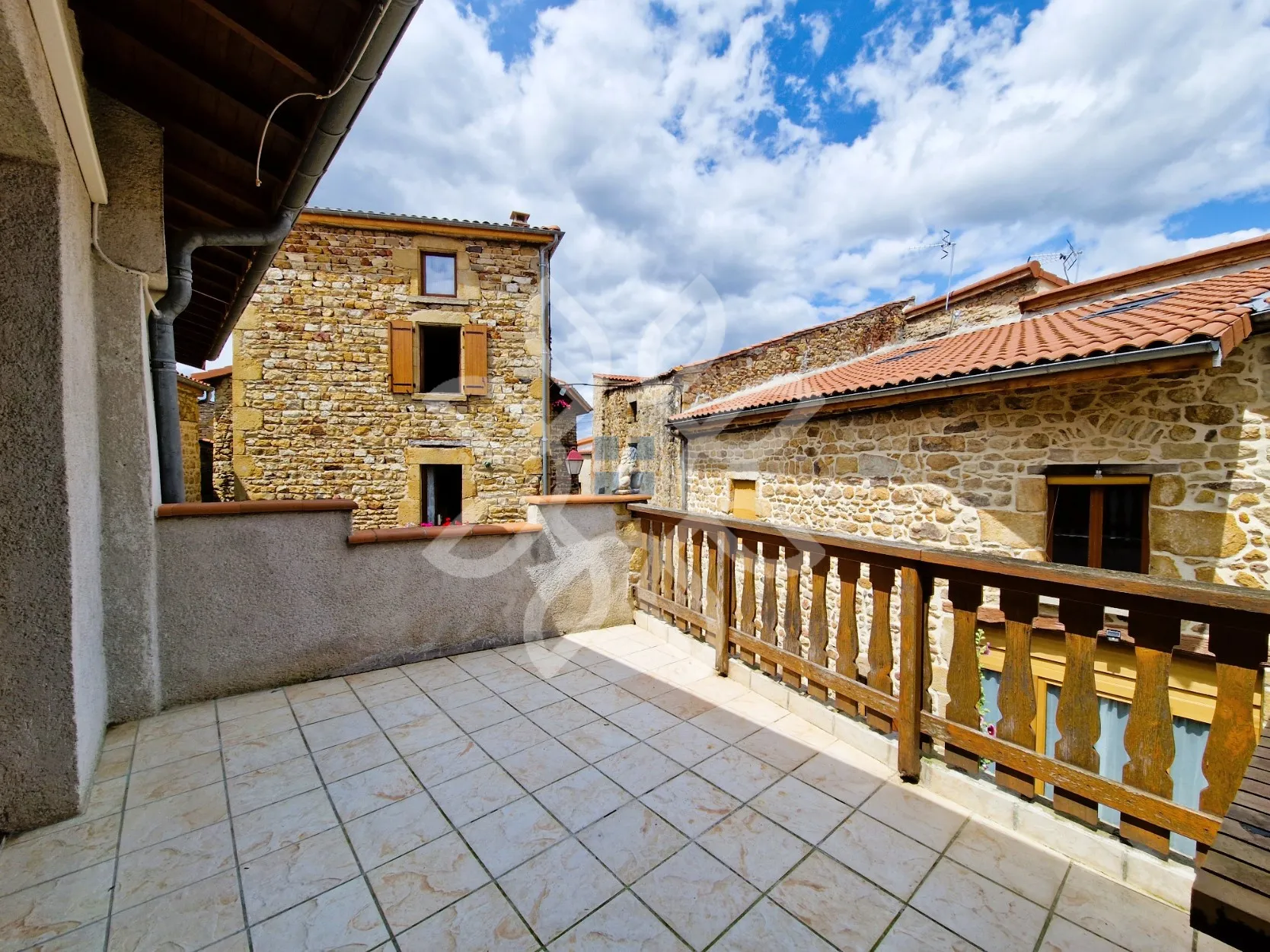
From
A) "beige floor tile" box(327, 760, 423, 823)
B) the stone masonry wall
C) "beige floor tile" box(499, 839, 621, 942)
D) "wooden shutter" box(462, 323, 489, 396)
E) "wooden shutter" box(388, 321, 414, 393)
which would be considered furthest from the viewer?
"wooden shutter" box(462, 323, 489, 396)

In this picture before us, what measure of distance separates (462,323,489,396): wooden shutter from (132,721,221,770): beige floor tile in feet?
22.3

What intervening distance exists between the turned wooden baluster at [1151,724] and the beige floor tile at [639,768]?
4.76ft

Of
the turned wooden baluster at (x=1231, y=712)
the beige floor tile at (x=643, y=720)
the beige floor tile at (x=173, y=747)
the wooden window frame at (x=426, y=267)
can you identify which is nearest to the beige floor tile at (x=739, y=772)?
the beige floor tile at (x=643, y=720)

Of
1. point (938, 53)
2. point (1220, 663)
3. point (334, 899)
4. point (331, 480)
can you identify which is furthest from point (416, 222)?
point (1220, 663)

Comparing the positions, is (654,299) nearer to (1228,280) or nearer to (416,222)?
(416,222)

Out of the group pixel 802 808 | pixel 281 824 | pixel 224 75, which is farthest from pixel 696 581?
pixel 224 75

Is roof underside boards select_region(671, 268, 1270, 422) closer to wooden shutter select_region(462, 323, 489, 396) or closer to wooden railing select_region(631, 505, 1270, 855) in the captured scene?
wooden railing select_region(631, 505, 1270, 855)

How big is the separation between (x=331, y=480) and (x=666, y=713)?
774cm

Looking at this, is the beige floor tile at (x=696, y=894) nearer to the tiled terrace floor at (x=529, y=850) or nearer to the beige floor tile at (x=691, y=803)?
the tiled terrace floor at (x=529, y=850)

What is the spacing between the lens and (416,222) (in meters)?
8.09

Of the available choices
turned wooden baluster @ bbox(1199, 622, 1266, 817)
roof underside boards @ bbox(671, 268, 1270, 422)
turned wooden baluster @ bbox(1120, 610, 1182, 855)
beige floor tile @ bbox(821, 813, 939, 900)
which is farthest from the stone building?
turned wooden baluster @ bbox(1199, 622, 1266, 817)

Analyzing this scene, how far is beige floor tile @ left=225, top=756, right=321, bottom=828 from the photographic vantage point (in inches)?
70.7

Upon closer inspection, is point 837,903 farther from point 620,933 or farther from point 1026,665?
point 1026,665

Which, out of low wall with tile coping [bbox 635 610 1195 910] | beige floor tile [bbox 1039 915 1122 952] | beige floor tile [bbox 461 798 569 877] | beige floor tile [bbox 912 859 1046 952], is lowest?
beige floor tile [bbox 461 798 569 877]
